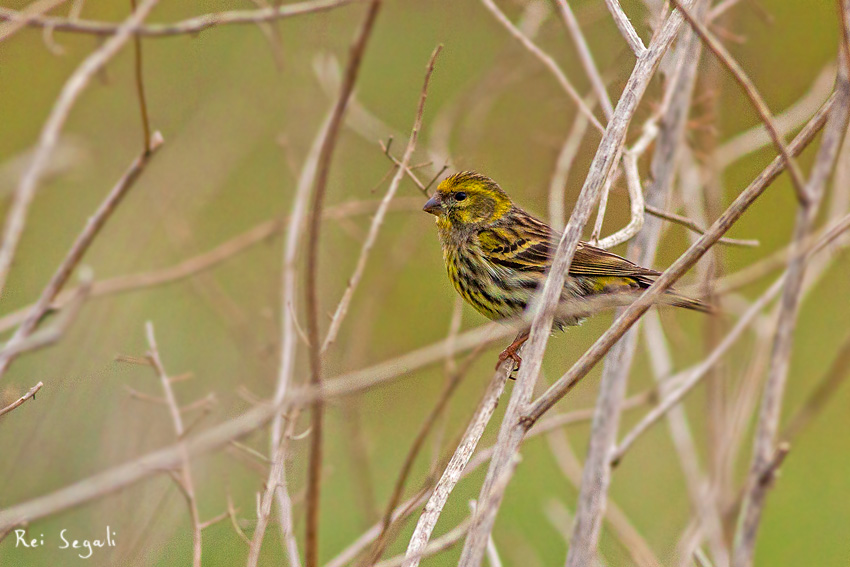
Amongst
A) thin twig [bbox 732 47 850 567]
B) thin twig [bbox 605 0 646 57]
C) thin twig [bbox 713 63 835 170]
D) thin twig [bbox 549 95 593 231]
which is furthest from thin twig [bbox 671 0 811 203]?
thin twig [bbox 713 63 835 170]

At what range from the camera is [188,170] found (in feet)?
16.0

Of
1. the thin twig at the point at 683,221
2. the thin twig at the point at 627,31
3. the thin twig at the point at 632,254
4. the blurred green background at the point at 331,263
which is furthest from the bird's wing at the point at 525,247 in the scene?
the thin twig at the point at 627,31

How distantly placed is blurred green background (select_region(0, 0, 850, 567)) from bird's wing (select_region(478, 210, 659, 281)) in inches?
8.0

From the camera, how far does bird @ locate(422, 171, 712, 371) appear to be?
4090 mm

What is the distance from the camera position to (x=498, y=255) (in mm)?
4441

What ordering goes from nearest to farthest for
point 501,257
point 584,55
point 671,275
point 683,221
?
point 671,275 → point 683,221 → point 584,55 → point 501,257

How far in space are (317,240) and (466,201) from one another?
3.00m

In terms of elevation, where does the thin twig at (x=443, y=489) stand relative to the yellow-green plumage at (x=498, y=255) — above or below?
below

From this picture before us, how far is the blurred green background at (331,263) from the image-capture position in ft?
12.9

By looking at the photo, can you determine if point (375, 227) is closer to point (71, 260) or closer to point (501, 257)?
point (71, 260)

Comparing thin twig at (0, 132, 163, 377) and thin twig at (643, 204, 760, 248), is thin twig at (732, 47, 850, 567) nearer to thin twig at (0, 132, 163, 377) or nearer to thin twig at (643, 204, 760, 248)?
thin twig at (643, 204, 760, 248)

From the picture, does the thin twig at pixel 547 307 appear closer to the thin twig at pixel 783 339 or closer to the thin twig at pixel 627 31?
the thin twig at pixel 627 31

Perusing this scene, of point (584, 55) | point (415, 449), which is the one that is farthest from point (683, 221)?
point (415, 449)

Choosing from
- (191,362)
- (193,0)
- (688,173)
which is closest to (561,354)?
(191,362)
